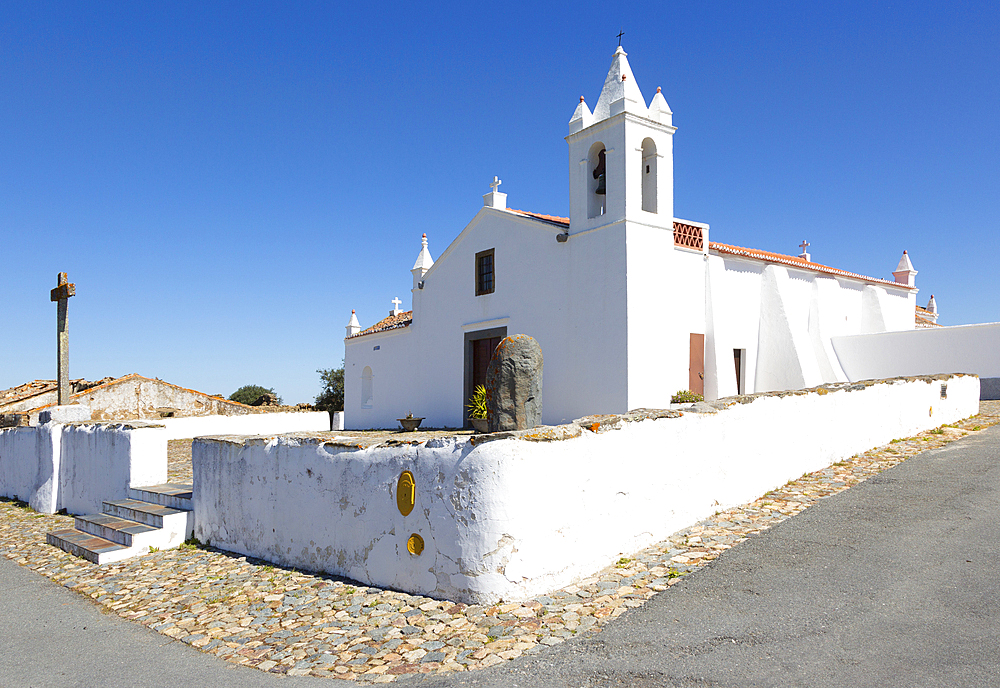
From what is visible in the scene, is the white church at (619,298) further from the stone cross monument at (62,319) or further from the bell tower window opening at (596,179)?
the stone cross monument at (62,319)

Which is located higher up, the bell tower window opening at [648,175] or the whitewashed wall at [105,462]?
the bell tower window opening at [648,175]

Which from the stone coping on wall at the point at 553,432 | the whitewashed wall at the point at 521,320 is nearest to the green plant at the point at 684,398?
the whitewashed wall at the point at 521,320

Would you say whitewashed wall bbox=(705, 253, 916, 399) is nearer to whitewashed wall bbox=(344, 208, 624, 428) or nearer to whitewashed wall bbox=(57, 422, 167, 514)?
whitewashed wall bbox=(344, 208, 624, 428)

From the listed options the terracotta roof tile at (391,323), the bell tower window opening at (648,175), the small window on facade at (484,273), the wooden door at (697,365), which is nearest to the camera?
the bell tower window opening at (648,175)

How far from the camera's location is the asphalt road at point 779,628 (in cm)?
374

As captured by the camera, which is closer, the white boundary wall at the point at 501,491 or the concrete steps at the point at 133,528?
the white boundary wall at the point at 501,491

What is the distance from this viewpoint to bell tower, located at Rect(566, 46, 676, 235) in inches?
529

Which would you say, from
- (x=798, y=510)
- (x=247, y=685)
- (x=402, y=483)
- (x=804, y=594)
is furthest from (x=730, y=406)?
(x=247, y=685)

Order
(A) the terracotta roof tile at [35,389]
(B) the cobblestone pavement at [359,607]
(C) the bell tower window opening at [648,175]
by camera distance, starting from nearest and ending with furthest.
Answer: (B) the cobblestone pavement at [359,607] < (C) the bell tower window opening at [648,175] < (A) the terracotta roof tile at [35,389]

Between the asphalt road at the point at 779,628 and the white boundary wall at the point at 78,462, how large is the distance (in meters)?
3.47

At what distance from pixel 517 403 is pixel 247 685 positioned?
16.5 feet

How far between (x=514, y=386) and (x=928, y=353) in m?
14.1

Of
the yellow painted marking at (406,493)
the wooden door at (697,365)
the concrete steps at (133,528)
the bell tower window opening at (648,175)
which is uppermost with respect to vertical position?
the bell tower window opening at (648,175)

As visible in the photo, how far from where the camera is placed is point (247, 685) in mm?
4223
